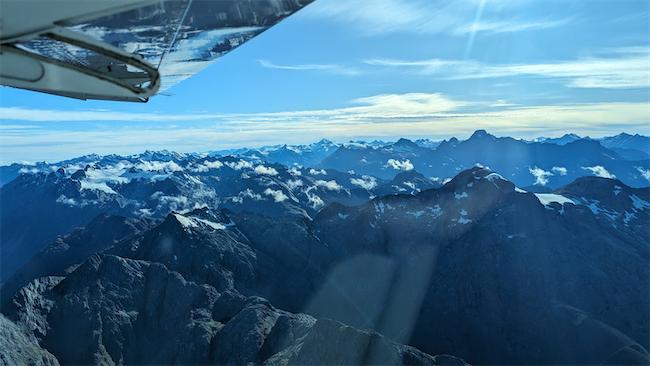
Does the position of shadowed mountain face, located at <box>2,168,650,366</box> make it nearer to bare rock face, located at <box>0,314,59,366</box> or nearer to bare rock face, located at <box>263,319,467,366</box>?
bare rock face, located at <box>263,319,467,366</box>

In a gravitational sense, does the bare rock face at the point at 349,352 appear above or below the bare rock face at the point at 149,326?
above

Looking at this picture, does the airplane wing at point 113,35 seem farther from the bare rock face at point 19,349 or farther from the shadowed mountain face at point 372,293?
the bare rock face at point 19,349

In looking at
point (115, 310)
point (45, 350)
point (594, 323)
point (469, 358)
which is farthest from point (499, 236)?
point (45, 350)

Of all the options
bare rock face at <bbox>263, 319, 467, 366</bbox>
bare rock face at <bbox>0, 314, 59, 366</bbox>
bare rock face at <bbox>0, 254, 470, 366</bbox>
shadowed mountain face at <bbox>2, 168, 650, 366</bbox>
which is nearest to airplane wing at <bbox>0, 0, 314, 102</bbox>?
bare rock face at <bbox>263, 319, 467, 366</bbox>

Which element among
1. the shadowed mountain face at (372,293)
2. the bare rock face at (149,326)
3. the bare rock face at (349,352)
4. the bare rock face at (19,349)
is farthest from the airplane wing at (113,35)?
the bare rock face at (19,349)

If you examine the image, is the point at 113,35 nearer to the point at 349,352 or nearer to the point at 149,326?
the point at 349,352

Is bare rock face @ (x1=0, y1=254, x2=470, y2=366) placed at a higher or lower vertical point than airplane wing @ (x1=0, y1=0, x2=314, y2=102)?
lower
